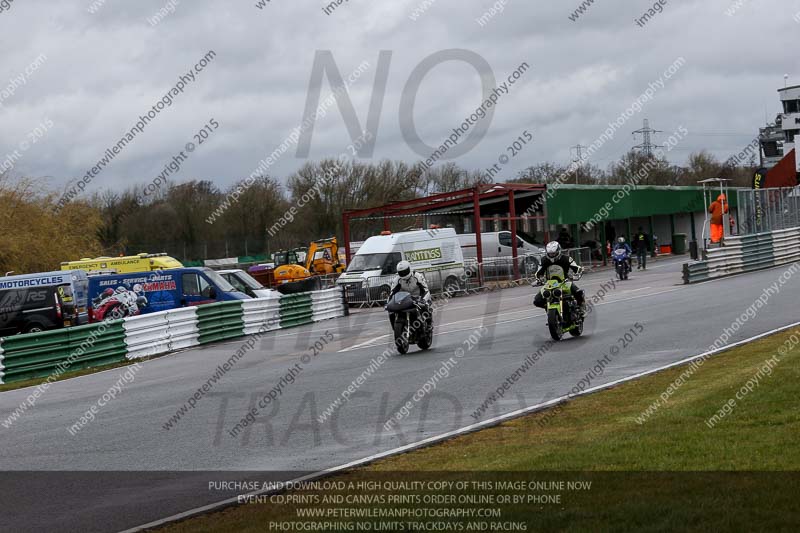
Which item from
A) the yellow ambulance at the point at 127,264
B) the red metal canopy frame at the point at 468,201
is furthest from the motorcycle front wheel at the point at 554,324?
the red metal canopy frame at the point at 468,201

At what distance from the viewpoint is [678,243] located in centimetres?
6238

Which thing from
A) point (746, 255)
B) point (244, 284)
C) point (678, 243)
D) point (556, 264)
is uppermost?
point (556, 264)

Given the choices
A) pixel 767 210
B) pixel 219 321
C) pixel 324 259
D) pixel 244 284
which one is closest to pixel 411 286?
pixel 219 321

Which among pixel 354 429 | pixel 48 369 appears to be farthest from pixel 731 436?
pixel 48 369

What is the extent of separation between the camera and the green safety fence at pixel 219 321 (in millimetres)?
25234

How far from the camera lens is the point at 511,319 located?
2423cm

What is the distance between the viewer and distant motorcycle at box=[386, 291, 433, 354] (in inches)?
703

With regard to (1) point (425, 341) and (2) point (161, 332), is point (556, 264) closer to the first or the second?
(1) point (425, 341)

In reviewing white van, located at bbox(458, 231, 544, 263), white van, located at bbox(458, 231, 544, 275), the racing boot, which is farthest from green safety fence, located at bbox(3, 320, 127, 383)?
white van, located at bbox(458, 231, 544, 263)

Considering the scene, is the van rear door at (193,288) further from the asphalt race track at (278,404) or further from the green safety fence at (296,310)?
the asphalt race track at (278,404)

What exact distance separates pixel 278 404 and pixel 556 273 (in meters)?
6.83

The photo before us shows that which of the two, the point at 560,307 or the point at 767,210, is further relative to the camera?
the point at 767,210

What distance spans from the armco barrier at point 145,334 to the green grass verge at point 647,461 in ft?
44.2

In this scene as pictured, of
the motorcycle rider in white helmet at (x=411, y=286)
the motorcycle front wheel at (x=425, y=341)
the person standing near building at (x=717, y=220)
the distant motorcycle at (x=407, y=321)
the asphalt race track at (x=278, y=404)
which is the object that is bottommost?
the asphalt race track at (x=278, y=404)
